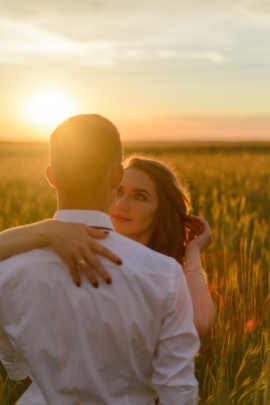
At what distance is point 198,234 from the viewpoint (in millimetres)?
2295

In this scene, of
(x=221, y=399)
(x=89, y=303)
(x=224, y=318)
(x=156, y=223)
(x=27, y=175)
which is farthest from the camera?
(x=27, y=175)

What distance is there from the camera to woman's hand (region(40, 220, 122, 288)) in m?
1.17

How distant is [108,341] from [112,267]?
0.18 metres

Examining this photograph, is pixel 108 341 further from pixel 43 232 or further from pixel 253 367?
pixel 253 367

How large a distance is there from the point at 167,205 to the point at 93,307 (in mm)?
1200

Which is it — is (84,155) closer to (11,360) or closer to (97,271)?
(97,271)

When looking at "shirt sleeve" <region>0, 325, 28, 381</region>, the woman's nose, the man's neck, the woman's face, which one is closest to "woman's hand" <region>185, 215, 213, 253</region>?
the woman's face

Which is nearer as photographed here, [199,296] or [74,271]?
[74,271]

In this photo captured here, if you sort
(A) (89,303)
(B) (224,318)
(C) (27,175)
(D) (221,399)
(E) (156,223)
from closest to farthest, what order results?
1. (A) (89,303)
2. (D) (221,399)
3. (E) (156,223)
4. (B) (224,318)
5. (C) (27,175)

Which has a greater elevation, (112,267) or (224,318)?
(112,267)

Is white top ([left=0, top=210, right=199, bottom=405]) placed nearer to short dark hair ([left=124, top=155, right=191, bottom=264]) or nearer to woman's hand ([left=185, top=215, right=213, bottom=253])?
woman's hand ([left=185, top=215, right=213, bottom=253])

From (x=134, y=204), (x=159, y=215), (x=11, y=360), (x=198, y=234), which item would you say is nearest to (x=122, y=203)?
(x=134, y=204)

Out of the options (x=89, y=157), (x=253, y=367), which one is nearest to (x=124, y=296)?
(x=89, y=157)

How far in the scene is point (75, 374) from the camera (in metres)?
1.25
